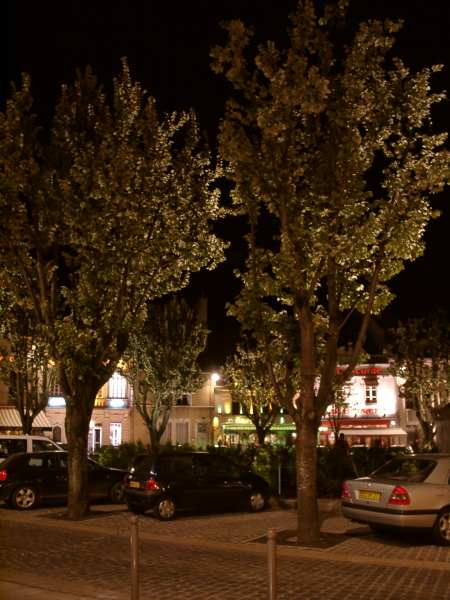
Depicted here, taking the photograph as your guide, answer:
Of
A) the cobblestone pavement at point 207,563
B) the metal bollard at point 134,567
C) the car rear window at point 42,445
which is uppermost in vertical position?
the car rear window at point 42,445

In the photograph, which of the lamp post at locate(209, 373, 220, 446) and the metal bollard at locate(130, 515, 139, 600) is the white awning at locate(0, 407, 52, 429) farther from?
the metal bollard at locate(130, 515, 139, 600)

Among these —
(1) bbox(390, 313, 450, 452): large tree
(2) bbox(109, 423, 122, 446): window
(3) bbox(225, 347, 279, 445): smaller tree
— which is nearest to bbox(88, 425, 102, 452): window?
(2) bbox(109, 423, 122, 446): window

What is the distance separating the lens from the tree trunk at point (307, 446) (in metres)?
13.2

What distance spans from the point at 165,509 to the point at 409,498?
20.3 feet

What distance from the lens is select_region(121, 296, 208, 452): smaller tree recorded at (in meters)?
29.1

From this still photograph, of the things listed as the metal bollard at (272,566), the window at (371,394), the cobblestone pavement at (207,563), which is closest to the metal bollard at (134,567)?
the cobblestone pavement at (207,563)

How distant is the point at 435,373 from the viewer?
3322 centimetres

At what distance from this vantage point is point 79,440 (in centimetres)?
1738

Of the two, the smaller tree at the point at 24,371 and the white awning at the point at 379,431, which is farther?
the white awning at the point at 379,431

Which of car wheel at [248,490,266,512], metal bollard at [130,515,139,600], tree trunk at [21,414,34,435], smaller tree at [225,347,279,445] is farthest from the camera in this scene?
smaller tree at [225,347,279,445]

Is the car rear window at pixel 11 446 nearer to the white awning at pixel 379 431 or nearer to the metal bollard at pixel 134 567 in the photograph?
the metal bollard at pixel 134 567

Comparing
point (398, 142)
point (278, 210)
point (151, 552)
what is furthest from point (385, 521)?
point (398, 142)

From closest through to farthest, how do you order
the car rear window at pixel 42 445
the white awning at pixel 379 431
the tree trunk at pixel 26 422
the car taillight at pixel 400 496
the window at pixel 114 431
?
the car taillight at pixel 400 496, the car rear window at pixel 42 445, the tree trunk at pixel 26 422, the window at pixel 114 431, the white awning at pixel 379 431

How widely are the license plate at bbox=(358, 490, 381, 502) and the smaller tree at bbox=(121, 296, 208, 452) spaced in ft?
53.1
